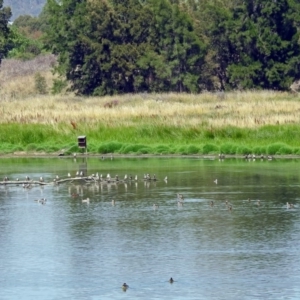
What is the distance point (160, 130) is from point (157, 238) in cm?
1803

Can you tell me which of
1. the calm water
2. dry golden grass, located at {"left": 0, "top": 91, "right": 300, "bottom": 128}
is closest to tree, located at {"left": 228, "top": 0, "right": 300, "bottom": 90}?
dry golden grass, located at {"left": 0, "top": 91, "right": 300, "bottom": 128}

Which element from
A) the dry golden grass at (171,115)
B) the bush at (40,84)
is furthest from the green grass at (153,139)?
the bush at (40,84)

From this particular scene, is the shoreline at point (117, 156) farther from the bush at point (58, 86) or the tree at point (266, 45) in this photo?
the bush at point (58, 86)

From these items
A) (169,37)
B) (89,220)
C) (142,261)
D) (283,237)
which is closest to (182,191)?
(89,220)

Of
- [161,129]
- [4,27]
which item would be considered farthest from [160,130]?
[4,27]

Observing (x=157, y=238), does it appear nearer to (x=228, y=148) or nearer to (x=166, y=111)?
(x=228, y=148)

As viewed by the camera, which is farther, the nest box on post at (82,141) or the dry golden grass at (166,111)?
the dry golden grass at (166,111)

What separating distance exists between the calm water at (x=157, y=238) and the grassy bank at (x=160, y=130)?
5362 millimetres

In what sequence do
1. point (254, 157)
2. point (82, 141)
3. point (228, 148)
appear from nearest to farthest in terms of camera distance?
point (254, 157)
point (228, 148)
point (82, 141)

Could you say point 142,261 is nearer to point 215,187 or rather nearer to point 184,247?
point 184,247

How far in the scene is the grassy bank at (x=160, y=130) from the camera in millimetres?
33625

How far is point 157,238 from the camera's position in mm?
18078

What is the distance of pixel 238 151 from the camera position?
1289 inches

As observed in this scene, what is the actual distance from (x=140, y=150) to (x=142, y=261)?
59.0 feet
